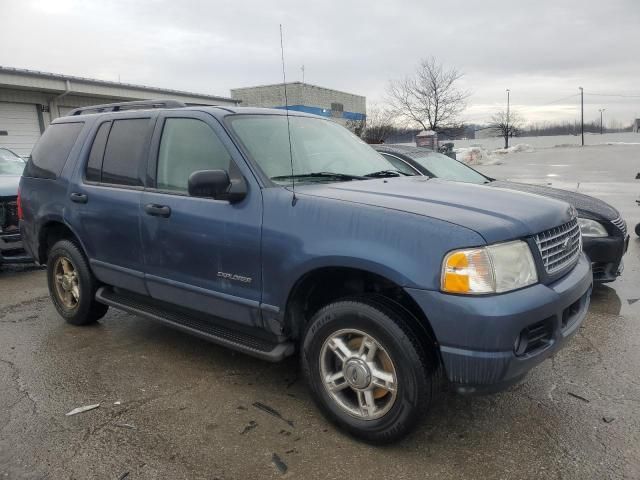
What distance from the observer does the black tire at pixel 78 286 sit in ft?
14.5

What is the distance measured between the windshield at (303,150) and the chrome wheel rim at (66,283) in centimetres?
224

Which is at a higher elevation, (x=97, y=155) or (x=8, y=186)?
(x=97, y=155)

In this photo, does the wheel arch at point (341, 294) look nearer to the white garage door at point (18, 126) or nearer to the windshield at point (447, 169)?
the windshield at point (447, 169)

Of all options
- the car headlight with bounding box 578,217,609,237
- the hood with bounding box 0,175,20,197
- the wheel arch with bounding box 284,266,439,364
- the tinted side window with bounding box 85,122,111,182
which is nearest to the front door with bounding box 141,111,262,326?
the wheel arch with bounding box 284,266,439,364

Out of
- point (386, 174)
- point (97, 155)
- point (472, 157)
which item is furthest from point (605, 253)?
point (472, 157)

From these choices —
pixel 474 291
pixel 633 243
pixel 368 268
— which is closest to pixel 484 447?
pixel 474 291

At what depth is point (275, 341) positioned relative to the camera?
126 inches

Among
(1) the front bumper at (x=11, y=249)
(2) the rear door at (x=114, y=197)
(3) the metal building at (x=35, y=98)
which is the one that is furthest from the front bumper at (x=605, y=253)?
(3) the metal building at (x=35, y=98)

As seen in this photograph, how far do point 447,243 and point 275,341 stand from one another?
4.27 feet

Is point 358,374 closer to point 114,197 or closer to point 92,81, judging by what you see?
point 114,197

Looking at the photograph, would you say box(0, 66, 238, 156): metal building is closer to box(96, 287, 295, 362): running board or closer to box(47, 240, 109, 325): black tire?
box(47, 240, 109, 325): black tire

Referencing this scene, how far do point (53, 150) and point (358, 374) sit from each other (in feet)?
11.9

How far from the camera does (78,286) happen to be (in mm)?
4539

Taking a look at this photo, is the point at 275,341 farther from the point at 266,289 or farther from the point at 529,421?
the point at 529,421
